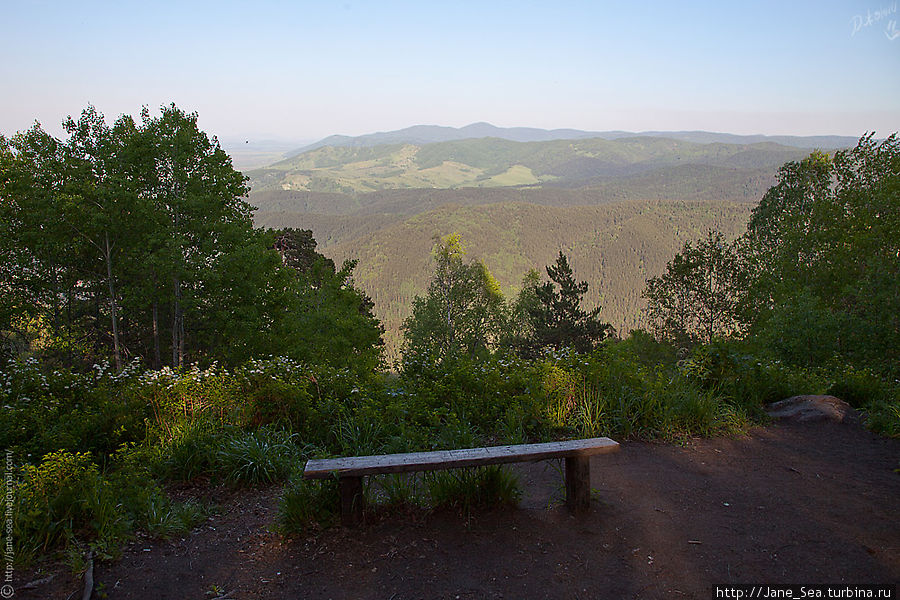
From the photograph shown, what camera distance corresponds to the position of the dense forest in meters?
4.05

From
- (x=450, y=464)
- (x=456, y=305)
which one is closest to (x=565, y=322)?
(x=456, y=305)

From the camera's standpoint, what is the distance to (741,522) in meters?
3.28

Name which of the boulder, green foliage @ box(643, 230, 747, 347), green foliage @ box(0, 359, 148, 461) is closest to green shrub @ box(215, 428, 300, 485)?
green foliage @ box(0, 359, 148, 461)

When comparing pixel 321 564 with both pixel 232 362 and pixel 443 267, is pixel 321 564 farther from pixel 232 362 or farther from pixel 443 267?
pixel 443 267

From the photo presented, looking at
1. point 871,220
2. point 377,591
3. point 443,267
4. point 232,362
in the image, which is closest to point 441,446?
point 377,591

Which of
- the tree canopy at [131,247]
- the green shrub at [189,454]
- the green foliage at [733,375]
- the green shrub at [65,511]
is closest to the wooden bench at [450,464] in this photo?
the green shrub at [65,511]

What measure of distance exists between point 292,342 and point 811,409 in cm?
1512

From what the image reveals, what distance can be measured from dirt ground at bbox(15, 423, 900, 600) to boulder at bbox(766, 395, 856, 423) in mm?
1550

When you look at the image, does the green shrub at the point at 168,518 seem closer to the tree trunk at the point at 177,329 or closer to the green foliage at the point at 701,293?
the tree trunk at the point at 177,329

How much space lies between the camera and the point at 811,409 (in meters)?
5.62

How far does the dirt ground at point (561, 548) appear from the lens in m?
2.64

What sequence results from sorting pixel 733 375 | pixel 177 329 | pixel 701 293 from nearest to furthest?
pixel 733 375
pixel 177 329
pixel 701 293

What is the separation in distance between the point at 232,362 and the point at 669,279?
66.1ft

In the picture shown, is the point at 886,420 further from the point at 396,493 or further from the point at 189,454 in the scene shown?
the point at 189,454
